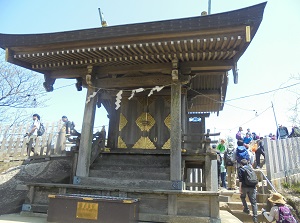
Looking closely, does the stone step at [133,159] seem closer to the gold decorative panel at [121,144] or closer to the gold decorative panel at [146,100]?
the gold decorative panel at [121,144]

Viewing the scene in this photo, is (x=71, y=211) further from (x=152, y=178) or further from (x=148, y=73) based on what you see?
(x=148, y=73)

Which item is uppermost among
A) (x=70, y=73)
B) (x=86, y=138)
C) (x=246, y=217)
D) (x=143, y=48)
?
(x=143, y=48)

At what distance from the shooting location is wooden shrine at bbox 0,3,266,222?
6281 millimetres

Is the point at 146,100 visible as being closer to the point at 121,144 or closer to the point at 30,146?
the point at 121,144

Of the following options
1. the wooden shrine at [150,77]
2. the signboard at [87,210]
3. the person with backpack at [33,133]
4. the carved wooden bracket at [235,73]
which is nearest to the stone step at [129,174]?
the wooden shrine at [150,77]

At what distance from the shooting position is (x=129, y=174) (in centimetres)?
742

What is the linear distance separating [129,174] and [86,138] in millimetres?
1897

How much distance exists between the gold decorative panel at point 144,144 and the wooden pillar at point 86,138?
2111 millimetres

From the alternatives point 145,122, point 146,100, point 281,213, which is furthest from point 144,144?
point 281,213

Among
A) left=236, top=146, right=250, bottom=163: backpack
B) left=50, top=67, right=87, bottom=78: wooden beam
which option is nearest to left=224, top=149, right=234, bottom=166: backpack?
left=236, top=146, right=250, bottom=163: backpack

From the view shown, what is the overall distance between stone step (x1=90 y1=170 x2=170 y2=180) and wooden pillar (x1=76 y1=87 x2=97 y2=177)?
343mm

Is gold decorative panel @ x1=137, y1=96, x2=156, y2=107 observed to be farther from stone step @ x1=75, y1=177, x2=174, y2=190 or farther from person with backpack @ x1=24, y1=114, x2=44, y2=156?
person with backpack @ x1=24, y1=114, x2=44, y2=156

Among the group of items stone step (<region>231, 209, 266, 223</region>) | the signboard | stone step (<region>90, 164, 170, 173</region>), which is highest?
stone step (<region>90, 164, 170, 173</region>)

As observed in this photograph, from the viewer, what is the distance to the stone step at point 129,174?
7.15 meters
